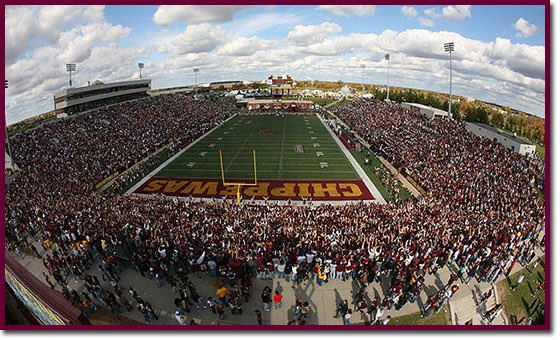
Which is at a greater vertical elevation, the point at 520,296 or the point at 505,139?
the point at 505,139

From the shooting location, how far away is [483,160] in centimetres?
2066

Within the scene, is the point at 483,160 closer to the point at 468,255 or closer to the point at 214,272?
the point at 468,255

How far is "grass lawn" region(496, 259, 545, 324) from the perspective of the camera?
10.5 meters

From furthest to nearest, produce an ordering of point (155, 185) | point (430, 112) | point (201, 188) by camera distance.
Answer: point (430, 112) → point (155, 185) → point (201, 188)

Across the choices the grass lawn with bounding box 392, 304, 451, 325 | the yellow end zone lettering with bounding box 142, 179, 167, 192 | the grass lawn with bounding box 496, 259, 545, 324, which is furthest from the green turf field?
the grass lawn with bounding box 392, 304, 451, 325

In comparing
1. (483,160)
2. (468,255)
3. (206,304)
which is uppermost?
(483,160)

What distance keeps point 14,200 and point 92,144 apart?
1329 cm

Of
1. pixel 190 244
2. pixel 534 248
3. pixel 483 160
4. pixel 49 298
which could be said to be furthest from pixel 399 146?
pixel 49 298

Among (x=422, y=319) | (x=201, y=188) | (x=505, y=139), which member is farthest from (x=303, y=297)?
(x=505, y=139)

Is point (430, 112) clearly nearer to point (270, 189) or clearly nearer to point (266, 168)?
point (266, 168)

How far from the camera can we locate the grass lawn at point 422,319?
9586 millimetres

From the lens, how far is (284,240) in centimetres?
1236

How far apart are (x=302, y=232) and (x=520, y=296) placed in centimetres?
786

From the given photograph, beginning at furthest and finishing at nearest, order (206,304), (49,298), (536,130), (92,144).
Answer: (536,130) < (92,144) < (206,304) < (49,298)
